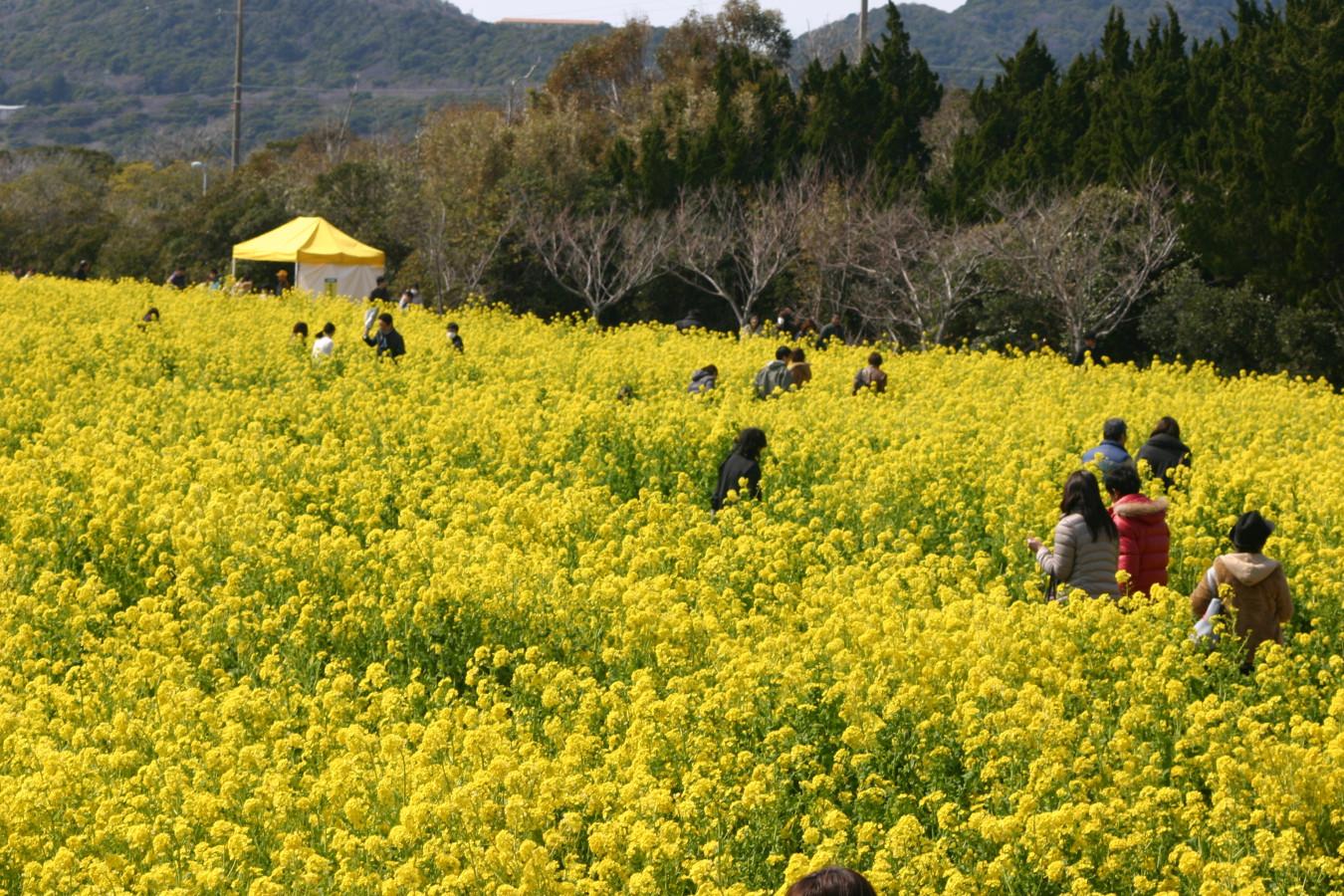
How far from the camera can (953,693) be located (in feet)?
24.6

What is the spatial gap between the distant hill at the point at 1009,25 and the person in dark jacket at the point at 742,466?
474ft

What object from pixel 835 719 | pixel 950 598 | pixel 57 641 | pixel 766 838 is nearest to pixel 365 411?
pixel 57 641

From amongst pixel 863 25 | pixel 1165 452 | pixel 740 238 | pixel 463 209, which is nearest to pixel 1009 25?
pixel 863 25

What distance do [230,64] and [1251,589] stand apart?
538ft

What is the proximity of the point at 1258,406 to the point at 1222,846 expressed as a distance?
14370 millimetres

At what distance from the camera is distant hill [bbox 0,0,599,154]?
14638cm

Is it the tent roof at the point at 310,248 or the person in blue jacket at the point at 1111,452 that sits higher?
the person in blue jacket at the point at 1111,452

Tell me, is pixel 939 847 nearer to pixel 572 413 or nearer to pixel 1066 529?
pixel 1066 529

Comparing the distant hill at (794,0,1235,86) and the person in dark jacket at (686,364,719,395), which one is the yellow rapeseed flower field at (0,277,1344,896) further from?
the distant hill at (794,0,1235,86)

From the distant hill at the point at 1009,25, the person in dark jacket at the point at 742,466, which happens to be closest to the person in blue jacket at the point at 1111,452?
the person in dark jacket at the point at 742,466

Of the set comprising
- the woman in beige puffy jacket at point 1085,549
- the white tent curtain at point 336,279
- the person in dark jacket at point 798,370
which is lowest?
the white tent curtain at point 336,279

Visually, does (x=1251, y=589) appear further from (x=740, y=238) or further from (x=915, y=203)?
(x=740, y=238)

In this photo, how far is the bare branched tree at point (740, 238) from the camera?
1324 inches

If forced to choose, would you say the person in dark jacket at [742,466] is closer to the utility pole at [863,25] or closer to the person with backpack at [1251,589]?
the person with backpack at [1251,589]
